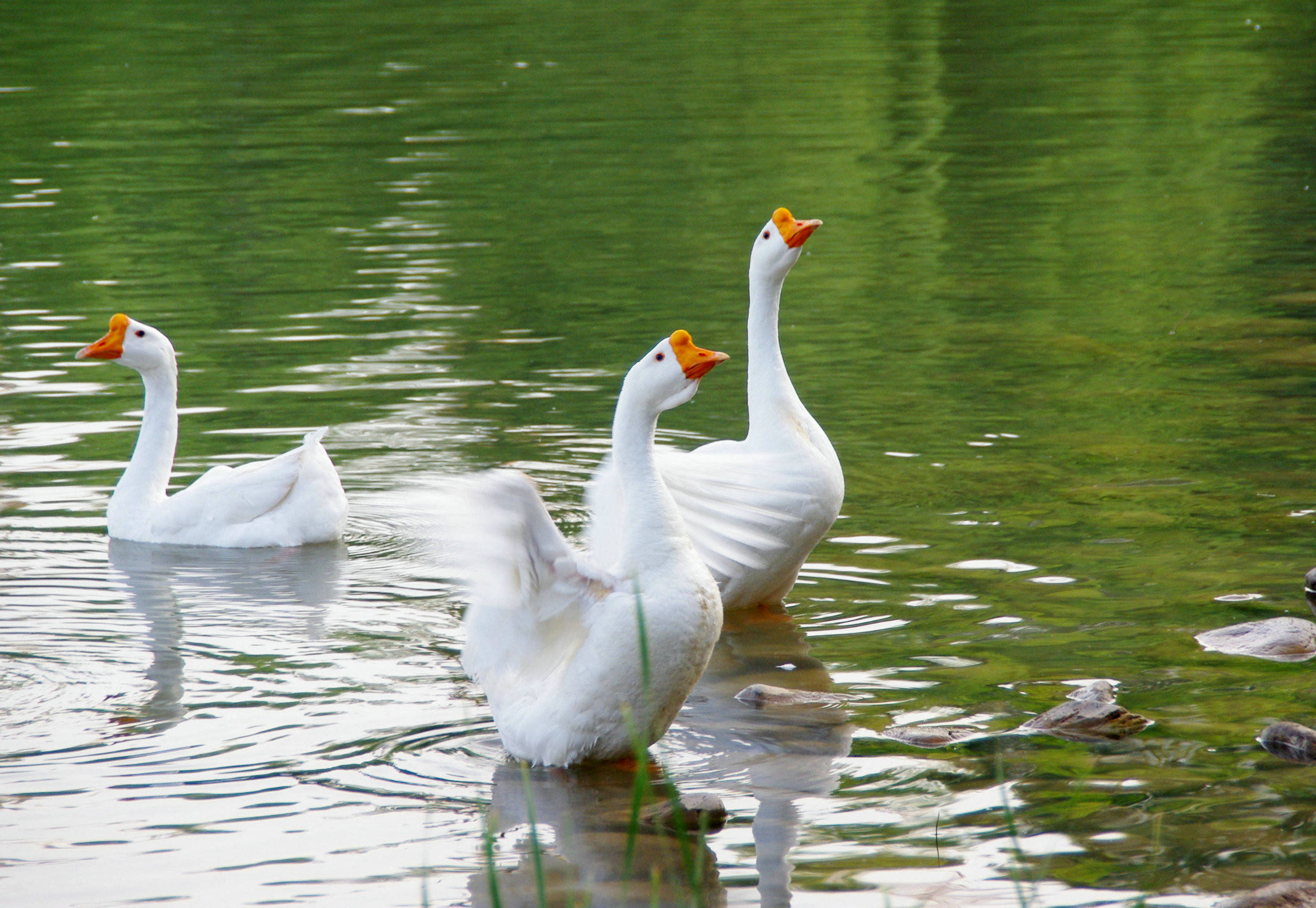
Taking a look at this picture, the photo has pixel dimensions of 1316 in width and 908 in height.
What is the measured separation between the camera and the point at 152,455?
9695mm

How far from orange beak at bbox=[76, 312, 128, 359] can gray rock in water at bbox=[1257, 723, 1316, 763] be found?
22.0ft

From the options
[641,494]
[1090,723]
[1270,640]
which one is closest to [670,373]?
[641,494]

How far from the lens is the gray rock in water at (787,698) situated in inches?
268

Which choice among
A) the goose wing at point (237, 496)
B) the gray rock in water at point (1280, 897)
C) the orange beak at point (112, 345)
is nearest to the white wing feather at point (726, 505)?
the goose wing at point (237, 496)

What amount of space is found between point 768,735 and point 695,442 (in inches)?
167

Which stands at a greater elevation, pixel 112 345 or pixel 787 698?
pixel 112 345

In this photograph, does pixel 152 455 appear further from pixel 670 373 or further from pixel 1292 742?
pixel 1292 742

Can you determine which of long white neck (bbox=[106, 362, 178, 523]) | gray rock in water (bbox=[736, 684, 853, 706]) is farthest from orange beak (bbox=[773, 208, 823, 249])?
long white neck (bbox=[106, 362, 178, 523])

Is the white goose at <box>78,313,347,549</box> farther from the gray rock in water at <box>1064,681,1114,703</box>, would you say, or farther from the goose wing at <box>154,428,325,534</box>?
the gray rock in water at <box>1064,681,1114,703</box>

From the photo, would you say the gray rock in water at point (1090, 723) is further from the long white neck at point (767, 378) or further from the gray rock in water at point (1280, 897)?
the long white neck at point (767, 378)

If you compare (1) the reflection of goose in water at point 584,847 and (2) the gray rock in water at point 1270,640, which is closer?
(1) the reflection of goose in water at point 584,847

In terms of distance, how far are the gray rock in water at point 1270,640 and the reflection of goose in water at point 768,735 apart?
5.36ft

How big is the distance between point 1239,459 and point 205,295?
9.40 m

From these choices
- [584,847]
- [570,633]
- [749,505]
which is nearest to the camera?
[584,847]
